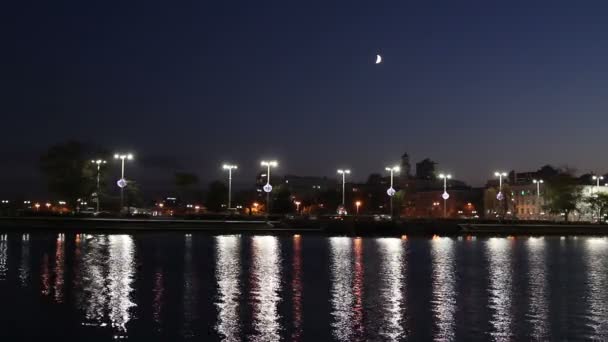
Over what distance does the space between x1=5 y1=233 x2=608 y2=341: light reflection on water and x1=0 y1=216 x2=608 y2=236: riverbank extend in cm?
4909

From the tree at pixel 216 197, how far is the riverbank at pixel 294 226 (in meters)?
69.1

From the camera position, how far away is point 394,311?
23.4m

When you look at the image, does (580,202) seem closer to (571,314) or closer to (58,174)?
(58,174)

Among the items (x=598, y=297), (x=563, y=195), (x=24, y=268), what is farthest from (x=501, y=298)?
(x=563, y=195)

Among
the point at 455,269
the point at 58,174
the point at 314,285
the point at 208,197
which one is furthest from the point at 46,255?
the point at 208,197

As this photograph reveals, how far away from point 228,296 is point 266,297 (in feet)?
4.79

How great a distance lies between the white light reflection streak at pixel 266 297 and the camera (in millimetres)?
19578

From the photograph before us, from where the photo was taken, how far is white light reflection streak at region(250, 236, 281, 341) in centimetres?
1958

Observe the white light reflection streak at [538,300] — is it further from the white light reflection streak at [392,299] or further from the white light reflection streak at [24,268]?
the white light reflection streak at [24,268]

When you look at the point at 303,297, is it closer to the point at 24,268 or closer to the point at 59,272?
the point at 59,272

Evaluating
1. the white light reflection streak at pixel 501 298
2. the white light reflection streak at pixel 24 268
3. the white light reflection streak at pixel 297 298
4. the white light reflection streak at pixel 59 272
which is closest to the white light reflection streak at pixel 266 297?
the white light reflection streak at pixel 297 298

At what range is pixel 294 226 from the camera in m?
103

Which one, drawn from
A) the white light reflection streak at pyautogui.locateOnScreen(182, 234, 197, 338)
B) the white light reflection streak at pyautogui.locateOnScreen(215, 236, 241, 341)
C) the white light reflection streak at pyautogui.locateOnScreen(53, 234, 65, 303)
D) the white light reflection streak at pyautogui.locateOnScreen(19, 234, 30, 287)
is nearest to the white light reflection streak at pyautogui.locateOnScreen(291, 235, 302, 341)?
the white light reflection streak at pyautogui.locateOnScreen(215, 236, 241, 341)

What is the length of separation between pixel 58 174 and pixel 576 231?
84116mm
